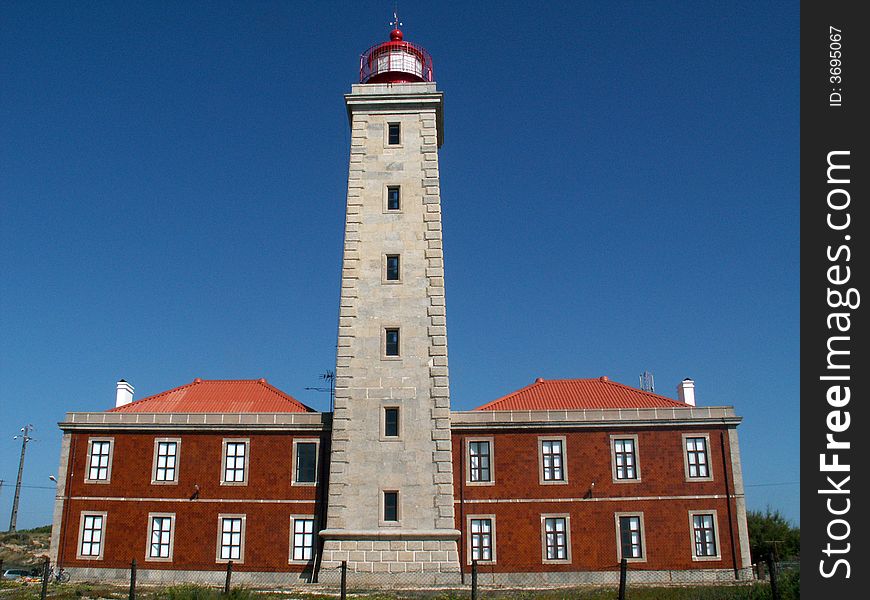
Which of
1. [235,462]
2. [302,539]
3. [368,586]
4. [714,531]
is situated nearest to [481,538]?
[368,586]

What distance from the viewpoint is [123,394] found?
32344 millimetres

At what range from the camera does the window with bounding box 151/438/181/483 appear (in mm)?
29406

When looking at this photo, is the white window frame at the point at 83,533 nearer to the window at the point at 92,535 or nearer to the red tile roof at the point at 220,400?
the window at the point at 92,535

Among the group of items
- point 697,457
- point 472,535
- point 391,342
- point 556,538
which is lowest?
point 556,538

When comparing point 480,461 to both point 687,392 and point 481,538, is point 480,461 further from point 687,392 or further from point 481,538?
point 687,392

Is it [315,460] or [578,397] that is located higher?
[578,397]

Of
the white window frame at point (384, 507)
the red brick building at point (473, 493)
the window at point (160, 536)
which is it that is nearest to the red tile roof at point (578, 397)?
the red brick building at point (473, 493)

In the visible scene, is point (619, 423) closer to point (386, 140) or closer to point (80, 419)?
point (386, 140)

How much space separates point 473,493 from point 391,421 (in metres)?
4.04

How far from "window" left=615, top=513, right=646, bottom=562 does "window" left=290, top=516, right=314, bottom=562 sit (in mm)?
10818

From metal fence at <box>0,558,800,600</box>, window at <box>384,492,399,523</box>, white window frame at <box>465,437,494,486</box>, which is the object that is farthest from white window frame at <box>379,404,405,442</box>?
metal fence at <box>0,558,800,600</box>

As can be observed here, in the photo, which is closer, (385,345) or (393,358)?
(393,358)

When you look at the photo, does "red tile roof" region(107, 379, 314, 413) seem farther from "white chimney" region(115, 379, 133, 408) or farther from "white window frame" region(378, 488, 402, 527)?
"white window frame" region(378, 488, 402, 527)

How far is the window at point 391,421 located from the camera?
A: 1094 inches
